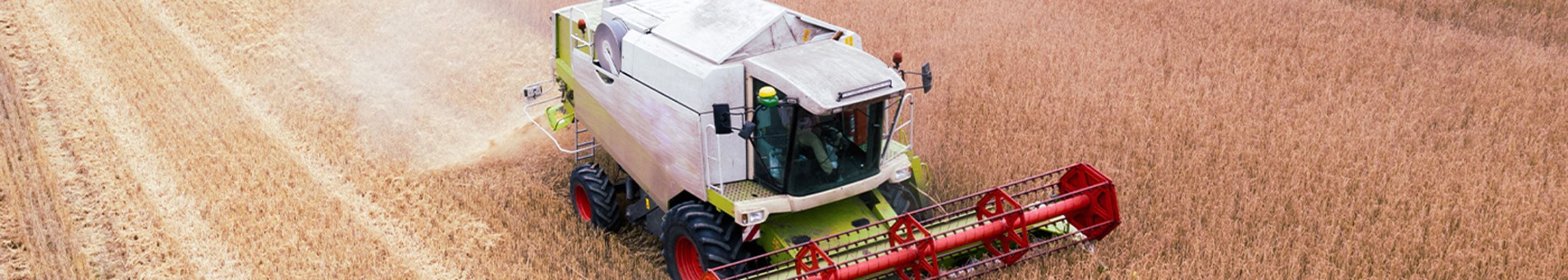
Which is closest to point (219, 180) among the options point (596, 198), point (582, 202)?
point (582, 202)

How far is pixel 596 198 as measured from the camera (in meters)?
7.44

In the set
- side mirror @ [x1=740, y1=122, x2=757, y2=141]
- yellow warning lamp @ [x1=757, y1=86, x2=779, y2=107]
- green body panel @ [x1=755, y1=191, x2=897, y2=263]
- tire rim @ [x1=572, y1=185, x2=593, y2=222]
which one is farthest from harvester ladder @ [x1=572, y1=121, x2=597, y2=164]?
yellow warning lamp @ [x1=757, y1=86, x2=779, y2=107]

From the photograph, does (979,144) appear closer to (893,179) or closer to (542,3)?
(893,179)

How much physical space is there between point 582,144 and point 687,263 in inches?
84.9

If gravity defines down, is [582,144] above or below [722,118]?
below

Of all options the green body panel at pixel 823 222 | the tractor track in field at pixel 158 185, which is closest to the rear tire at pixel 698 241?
the green body panel at pixel 823 222

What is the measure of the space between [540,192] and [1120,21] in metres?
6.97

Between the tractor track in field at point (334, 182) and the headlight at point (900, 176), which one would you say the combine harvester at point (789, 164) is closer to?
the headlight at point (900, 176)

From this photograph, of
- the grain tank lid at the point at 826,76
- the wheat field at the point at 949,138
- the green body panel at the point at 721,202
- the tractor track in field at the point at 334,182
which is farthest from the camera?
the tractor track in field at the point at 334,182

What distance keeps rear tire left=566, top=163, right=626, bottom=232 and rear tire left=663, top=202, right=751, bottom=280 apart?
83cm

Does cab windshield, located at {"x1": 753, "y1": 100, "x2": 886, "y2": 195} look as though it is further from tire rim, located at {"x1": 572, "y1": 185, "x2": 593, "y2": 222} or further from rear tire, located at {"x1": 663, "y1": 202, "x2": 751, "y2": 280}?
tire rim, located at {"x1": 572, "y1": 185, "x2": 593, "y2": 222}

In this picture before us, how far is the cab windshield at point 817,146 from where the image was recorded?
19.5ft

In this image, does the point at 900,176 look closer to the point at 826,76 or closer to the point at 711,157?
the point at 826,76

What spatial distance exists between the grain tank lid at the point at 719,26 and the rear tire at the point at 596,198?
1.29m
